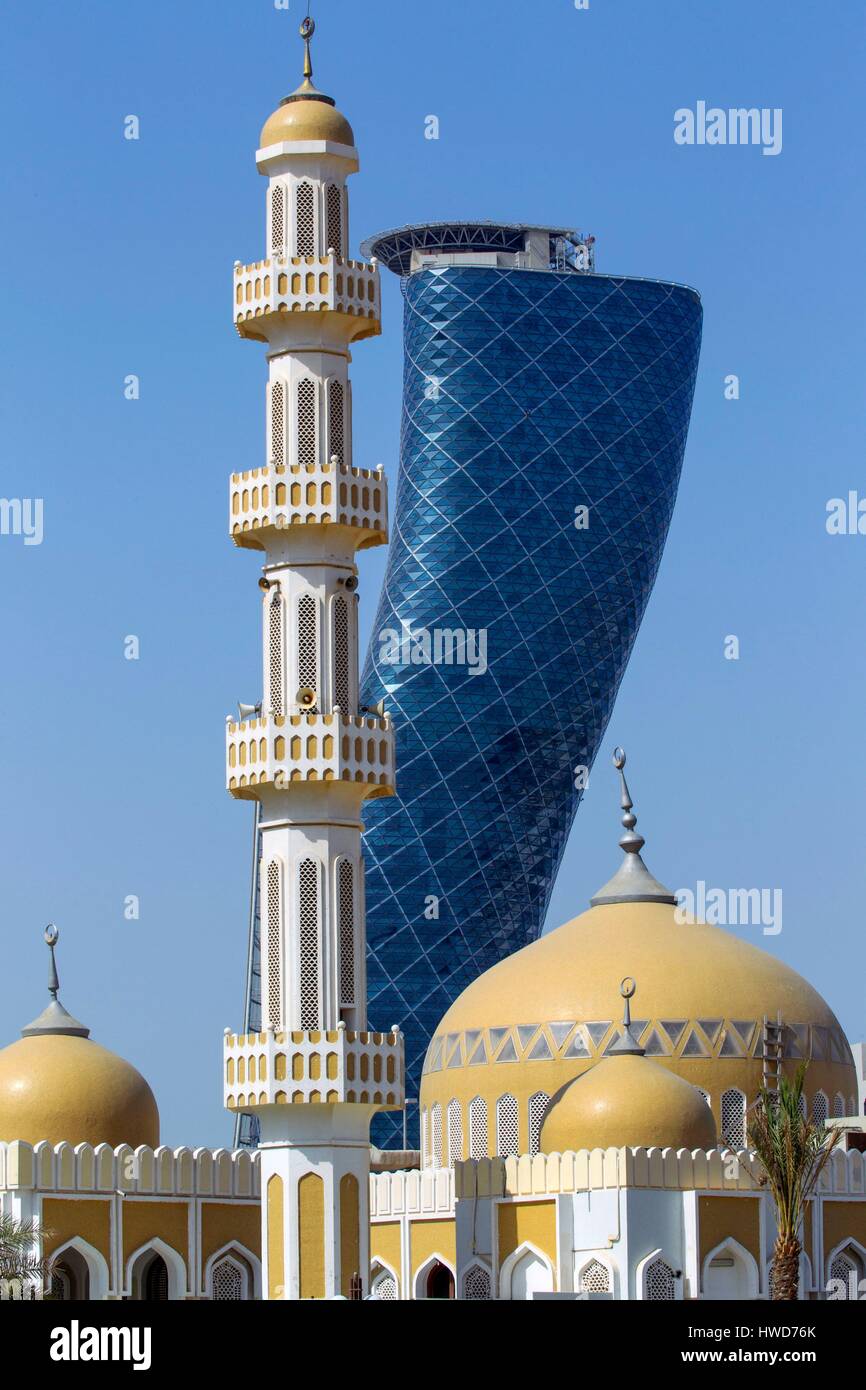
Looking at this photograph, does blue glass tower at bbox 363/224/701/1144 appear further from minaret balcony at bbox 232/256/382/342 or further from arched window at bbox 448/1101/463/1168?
minaret balcony at bbox 232/256/382/342

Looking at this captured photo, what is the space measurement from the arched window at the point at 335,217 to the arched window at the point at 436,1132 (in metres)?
17.9

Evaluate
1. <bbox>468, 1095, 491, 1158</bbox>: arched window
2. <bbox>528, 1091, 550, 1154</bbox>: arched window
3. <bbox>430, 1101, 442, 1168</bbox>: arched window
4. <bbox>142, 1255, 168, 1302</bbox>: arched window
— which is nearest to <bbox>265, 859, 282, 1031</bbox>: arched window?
<bbox>142, 1255, 168, 1302</bbox>: arched window

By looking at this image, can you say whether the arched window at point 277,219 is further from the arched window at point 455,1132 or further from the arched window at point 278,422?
the arched window at point 455,1132

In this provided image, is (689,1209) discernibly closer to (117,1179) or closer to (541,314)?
(117,1179)

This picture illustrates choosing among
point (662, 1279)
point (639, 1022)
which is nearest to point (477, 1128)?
point (639, 1022)

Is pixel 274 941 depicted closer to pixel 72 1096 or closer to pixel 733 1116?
pixel 72 1096

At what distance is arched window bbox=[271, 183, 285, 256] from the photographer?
1736 inches

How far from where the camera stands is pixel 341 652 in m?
43.1

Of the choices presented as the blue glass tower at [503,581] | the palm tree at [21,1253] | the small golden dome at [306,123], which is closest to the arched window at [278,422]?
the small golden dome at [306,123]

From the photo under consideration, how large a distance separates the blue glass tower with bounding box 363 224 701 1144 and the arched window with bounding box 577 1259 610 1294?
68.2 meters

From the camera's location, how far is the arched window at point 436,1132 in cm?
5247

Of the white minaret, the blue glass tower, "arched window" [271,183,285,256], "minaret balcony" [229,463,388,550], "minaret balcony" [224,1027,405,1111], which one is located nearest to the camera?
"minaret balcony" [224,1027,405,1111]

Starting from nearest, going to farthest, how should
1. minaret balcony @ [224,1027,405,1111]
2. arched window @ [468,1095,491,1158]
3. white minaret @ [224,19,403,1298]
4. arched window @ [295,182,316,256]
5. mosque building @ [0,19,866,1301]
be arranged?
minaret balcony @ [224,1027,405,1111]
white minaret @ [224,19,403,1298]
mosque building @ [0,19,866,1301]
arched window @ [295,182,316,256]
arched window @ [468,1095,491,1158]

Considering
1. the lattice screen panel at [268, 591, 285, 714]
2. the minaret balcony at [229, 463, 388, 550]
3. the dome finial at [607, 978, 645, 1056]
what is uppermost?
the minaret balcony at [229, 463, 388, 550]
